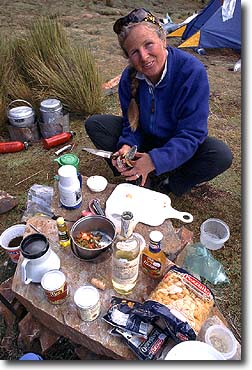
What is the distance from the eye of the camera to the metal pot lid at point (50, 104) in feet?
9.80

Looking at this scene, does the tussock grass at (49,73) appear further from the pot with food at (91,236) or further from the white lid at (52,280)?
the white lid at (52,280)

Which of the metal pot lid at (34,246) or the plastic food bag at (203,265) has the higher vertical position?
the metal pot lid at (34,246)

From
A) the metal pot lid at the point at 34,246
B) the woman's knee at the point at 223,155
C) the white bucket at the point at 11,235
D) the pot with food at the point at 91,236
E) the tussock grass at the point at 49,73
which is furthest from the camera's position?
the tussock grass at the point at 49,73

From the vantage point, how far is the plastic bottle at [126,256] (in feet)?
4.39

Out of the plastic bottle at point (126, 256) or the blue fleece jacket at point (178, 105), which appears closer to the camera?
the plastic bottle at point (126, 256)

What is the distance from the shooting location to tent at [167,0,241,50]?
15.4 ft

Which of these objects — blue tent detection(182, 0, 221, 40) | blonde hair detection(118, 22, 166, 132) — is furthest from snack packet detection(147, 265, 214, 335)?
blue tent detection(182, 0, 221, 40)

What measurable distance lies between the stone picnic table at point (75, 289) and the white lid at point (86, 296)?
0.10 meters

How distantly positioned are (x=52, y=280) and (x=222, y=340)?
74cm

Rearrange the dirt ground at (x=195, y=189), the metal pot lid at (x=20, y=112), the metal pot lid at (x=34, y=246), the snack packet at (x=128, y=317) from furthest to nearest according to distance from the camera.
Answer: the metal pot lid at (x=20, y=112), the dirt ground at (x=195, y=189), the metal pot lid at (x=34, y=246), the snack packet at (x=128, y=317)

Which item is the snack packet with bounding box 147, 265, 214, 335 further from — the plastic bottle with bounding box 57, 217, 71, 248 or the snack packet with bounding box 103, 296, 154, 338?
the plastic bottle with bounding box 57, 217, 71, 248

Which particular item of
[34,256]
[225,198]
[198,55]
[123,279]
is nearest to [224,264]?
[225,198]

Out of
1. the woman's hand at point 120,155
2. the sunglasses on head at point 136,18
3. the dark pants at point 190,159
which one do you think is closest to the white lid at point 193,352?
the woman's hand at point 120,155

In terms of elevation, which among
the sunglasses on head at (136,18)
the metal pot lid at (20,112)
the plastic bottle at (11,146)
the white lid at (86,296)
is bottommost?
the plastic bottle at (11,146)
